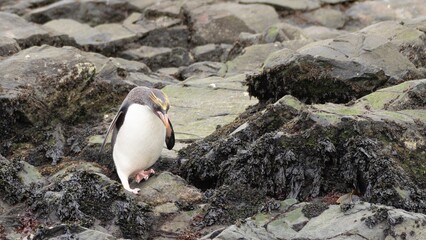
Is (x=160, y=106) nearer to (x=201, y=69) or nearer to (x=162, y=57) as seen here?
(x=201, y=69)

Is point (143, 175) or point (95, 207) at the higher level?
point (95, 207)

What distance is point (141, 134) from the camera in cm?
1012

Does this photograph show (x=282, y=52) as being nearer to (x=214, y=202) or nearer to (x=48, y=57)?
(x=48, y=57)

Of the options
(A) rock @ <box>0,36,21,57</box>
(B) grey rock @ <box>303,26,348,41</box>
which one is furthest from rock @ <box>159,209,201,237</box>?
(B) grey rock @ <box>303,26,348,41</box>

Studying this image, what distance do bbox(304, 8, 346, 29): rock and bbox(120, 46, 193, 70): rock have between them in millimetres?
3862

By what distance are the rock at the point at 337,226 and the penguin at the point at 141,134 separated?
89.0 inches

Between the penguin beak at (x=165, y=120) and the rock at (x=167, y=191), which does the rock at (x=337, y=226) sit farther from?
the penguin beak at (x=165, y=120)

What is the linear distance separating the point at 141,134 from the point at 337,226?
3148 mm

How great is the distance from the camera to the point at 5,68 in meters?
12.7

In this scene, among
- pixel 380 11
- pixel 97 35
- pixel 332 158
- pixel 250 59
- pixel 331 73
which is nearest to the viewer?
pixel 332 158

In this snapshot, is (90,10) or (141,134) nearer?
(141,134)

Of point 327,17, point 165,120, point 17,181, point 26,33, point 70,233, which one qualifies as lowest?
point 327,17

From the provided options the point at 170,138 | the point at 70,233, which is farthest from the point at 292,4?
the point at 70,233

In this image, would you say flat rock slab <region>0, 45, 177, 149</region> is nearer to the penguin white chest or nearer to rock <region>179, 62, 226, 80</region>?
the penguin white chest
